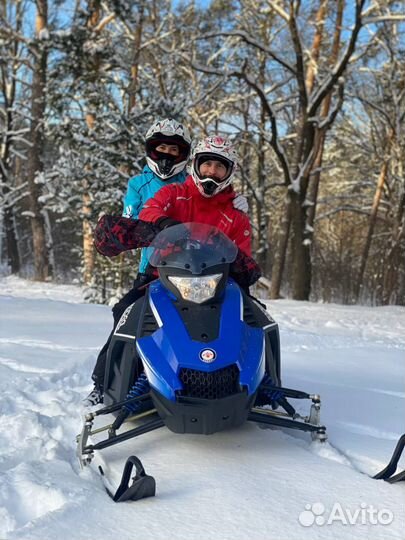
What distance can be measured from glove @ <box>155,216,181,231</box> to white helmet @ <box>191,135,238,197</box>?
395mm

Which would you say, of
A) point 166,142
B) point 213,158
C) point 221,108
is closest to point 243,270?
point 213,158

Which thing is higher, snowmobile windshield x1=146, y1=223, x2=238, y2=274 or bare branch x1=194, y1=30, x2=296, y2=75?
bare branch x1=194, y1=30, x2=296, y2=75

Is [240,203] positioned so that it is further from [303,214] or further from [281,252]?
[281,252]

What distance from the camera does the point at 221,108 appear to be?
1789 cm

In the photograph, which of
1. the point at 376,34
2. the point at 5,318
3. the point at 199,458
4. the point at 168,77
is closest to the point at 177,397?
the point at 199,458

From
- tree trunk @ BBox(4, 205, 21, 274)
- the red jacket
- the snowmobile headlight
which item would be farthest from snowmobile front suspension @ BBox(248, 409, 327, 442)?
tree trunk @ BBox(4, 205, 21, 274)

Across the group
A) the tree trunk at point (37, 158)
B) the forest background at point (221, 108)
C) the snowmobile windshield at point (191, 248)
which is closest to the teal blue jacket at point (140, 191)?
the snowmobile windshield at point (191, 248)

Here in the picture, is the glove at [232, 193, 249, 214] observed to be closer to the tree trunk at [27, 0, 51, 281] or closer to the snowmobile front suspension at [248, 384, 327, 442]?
the snowmobile front suspension at [248, 384, 327, 442]

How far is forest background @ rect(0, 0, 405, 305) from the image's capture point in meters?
11.8

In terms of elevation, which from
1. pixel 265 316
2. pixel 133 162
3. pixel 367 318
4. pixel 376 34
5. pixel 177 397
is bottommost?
pixel 367 318

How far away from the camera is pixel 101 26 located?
15531 millimetres

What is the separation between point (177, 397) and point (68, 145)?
1101 centimetres

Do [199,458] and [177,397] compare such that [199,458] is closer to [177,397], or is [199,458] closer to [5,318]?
[177,397]

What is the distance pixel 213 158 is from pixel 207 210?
1.07 ft
